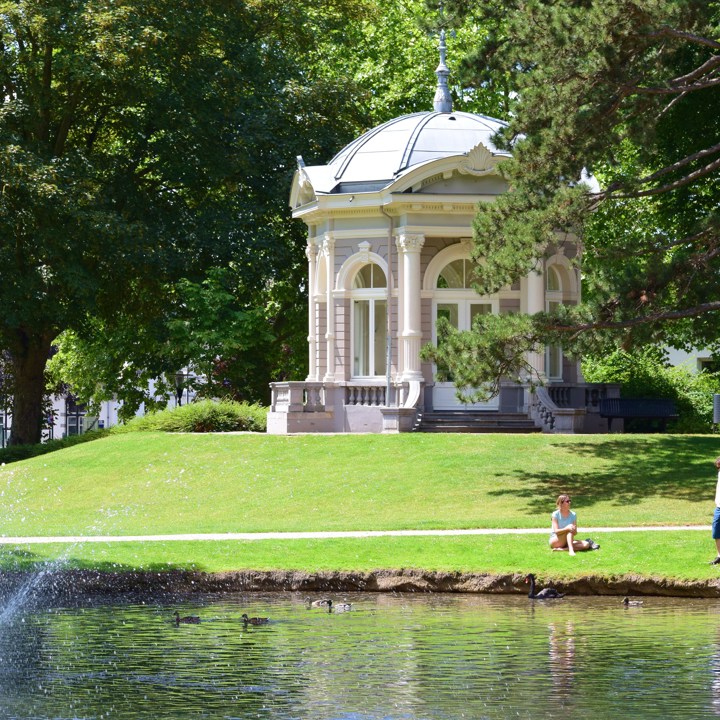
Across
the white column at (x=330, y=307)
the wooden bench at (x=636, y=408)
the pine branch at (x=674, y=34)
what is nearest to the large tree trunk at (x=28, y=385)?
the white column at (x=330, y=307)

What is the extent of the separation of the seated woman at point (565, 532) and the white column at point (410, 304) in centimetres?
1610

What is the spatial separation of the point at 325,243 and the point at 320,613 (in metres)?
22.0

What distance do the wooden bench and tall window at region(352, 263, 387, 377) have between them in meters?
6.15

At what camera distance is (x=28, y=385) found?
48688mm

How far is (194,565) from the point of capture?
22125mm

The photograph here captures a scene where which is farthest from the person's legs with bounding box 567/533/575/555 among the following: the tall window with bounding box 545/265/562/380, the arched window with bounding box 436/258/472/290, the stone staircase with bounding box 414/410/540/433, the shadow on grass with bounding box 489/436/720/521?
the tall window with bounding box 545/265/562/380

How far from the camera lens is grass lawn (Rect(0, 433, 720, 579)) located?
2241 cm

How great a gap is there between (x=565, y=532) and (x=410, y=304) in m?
16.7

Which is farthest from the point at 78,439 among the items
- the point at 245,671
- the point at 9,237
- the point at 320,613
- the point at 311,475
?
the point at 245,671

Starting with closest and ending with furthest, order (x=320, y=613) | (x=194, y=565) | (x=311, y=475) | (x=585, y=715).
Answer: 1. (x=585, y=715)
2. (x=320, y=613)
3. (x=194, y=565)
4. (x=311, y=475)

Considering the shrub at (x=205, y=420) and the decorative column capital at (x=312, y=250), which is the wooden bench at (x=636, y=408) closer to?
the decorative column capital at (x=312, y=250)

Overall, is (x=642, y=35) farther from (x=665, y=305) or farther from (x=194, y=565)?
(x=194, y=565)

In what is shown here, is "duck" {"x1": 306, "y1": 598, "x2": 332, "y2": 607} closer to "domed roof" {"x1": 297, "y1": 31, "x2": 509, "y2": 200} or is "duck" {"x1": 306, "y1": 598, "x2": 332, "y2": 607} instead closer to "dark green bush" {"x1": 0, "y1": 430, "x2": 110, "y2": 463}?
"domed roof" {"x1": 297, "y1": 31, "x2": 509, "y2": 200}

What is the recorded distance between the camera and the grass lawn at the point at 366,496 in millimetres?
22406
